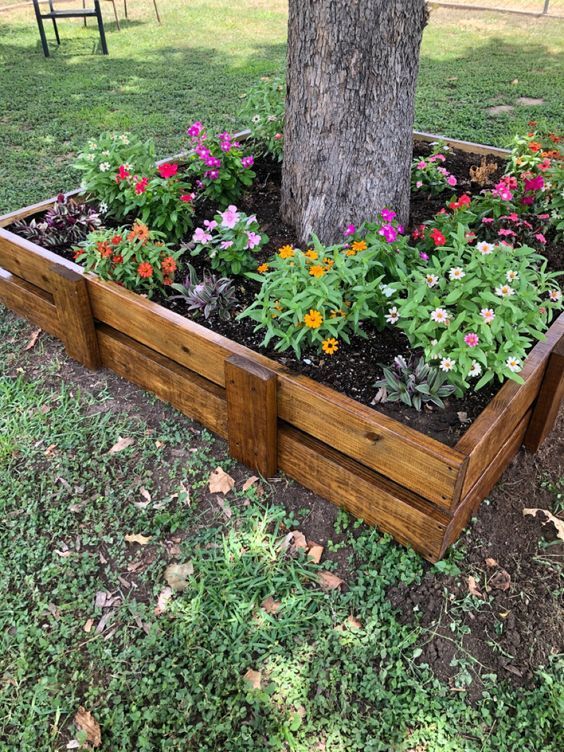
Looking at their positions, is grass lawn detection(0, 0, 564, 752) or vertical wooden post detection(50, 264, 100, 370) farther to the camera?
vertical wooden post detection(50, 264, 100, 370)

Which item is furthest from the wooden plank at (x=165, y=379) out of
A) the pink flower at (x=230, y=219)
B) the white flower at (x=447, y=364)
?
the white flower at (x=447, y=364)

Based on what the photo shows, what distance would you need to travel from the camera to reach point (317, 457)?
246cm

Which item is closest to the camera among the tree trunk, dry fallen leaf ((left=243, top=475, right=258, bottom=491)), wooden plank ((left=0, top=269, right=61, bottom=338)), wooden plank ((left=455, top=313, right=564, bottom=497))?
wooden plank ((left=455, top=313, right=564, bottom=497))

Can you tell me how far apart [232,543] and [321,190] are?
5.75ft

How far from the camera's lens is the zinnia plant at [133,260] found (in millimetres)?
2897

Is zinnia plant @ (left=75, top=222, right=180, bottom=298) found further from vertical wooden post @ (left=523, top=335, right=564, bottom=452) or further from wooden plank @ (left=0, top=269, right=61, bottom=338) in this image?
vertical wooden post @ (left=523, top=335, right=564, bottom=452)

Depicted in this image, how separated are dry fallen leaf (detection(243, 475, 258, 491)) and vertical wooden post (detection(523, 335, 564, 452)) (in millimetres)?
1197

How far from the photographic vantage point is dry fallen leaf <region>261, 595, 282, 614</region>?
2.23 m

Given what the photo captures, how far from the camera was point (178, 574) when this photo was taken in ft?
7.69

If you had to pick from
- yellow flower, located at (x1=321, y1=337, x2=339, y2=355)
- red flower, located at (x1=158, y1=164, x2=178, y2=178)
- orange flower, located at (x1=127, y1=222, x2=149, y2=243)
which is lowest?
yellow flower, located at (x1=321, y1=337, x2=339, y2=355)

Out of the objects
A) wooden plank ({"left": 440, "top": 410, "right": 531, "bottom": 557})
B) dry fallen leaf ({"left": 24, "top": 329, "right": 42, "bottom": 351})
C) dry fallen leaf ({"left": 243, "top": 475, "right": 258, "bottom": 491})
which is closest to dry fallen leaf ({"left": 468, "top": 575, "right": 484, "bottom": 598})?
wooden plank ({"left": 440, "top": 410, "right": 531, "bottom": 557})

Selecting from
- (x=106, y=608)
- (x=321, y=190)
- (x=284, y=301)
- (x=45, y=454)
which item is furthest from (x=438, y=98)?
(x=106, y=608)

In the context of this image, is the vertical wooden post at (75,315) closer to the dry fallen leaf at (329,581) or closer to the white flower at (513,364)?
the dry fallen leaf at (329,581)

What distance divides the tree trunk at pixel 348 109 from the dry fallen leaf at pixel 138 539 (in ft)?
5.59
